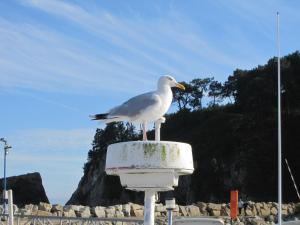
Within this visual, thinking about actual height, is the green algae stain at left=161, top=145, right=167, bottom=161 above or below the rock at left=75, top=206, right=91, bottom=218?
above

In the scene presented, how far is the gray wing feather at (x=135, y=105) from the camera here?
288 inches

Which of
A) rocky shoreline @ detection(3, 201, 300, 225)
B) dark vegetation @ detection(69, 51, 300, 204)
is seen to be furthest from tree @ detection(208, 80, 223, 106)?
rocky shoreline @ detection(3, 201, 300, 225)

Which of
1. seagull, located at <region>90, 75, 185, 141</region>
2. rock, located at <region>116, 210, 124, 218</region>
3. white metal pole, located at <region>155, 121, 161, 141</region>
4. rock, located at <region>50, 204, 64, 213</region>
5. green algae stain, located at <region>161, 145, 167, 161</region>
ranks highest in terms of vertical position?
seagull, located at <region>90, 75, 185, 141</region>

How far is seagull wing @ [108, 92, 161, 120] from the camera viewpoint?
24.0ft

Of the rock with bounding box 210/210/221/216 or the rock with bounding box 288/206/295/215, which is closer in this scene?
the rock with bounding box 210/210/221/216

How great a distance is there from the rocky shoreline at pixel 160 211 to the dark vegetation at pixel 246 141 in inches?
730

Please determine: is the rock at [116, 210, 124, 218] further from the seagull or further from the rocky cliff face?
the rocky cliff face

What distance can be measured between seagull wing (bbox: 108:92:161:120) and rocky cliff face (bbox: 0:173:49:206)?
2659 inches

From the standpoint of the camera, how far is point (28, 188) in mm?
77562

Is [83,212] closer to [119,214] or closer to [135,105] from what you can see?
[119,214]

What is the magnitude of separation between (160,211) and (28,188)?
49.6 meters

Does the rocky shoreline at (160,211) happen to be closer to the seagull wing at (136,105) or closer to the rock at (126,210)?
the rock at (126,210)

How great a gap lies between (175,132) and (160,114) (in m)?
73.2

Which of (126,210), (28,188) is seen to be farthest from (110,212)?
(28,188)
